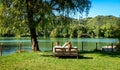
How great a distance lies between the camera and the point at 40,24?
99.9ft

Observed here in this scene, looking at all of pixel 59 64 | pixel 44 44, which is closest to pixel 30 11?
pixel 59 64

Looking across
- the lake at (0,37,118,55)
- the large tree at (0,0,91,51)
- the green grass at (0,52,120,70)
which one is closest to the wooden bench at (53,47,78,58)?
the green grass at (0,52,120,70)

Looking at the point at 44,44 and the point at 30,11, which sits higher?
the point at 30,11

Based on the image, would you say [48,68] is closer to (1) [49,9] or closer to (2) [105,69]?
(2) [105,69]

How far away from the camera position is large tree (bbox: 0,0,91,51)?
2764cm

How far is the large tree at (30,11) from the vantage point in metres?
27.6

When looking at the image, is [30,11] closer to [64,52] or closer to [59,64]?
[64,52]

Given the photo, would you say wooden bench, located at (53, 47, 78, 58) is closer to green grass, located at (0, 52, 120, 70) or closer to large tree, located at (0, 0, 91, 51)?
green grass, located at (0, 52, 120, 70)

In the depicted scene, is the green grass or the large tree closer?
the green grass

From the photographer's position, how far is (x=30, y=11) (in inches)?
1134

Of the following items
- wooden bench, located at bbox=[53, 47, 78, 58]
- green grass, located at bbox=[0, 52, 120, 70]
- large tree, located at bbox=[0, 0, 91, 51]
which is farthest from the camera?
large tree, located at bbox=[0, 0, 91, 51]

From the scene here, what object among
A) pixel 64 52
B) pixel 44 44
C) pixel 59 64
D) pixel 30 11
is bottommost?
pixel 44 44

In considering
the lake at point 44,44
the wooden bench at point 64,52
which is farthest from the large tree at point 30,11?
the lake at point 44,44

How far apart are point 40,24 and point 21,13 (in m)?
3.30
